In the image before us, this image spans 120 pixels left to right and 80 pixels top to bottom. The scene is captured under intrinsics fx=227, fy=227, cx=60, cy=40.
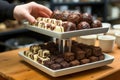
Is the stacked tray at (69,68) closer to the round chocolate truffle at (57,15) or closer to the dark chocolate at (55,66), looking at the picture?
the dark chocolate at (55,66)

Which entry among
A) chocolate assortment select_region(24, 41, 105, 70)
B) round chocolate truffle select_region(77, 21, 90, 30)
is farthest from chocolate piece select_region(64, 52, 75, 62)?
round chocolate truffle select_region(77, 21, 90, 30)

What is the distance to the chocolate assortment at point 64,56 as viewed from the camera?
858 mm

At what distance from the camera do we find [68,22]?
0.88m

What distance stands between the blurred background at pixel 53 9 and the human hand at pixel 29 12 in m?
1.23

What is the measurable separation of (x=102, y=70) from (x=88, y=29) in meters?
0.18

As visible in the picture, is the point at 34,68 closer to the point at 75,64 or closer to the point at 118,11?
the point at 75,64

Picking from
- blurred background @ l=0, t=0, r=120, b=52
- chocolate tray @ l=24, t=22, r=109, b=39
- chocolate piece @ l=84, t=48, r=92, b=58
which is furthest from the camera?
blurred background @ l=0, t=0, r=120, b=52

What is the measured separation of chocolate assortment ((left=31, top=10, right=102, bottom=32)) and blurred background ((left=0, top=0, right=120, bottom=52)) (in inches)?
54.1

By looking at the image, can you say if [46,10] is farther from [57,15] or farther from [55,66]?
[55,66]

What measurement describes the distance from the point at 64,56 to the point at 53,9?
5.91ft

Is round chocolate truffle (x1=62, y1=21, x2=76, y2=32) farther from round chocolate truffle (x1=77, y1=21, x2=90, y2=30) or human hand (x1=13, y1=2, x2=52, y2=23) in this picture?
human hand (x1=13, y1=2, x2=52, y2=23)

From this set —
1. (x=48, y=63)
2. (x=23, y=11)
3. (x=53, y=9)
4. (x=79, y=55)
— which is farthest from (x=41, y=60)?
(x=53, y=9)

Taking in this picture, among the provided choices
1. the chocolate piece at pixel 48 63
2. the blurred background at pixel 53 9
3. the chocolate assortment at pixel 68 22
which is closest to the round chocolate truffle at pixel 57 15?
the chocolate assortment at pixel 68 22

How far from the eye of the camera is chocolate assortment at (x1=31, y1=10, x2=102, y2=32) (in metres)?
0.86
